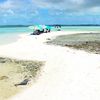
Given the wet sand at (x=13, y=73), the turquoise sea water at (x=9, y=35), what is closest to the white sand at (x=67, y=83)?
the wet sand at (x=13, y=73)

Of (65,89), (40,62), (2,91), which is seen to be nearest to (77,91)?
(65,89)

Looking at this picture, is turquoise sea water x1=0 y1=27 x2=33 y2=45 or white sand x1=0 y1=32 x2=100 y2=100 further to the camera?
turquoise sea water x1=0 y1=27 x2=33 y2=45

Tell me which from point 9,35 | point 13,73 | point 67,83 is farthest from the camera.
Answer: point 9,35

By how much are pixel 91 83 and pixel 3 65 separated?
7420mm

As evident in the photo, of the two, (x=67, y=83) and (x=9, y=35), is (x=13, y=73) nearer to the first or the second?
(x=67, y=83)

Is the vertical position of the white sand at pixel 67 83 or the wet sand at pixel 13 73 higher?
the white sand at pixel 67 83

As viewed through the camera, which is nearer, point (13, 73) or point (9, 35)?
point (13, 73)

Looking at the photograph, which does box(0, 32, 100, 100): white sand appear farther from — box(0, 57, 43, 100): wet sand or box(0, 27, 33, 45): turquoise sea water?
box(0, 27, 33, 45): turquoise sea water

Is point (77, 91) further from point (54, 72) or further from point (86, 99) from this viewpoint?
point (54, 72)

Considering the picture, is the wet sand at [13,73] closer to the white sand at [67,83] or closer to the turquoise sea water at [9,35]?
the white sand at [67,83]

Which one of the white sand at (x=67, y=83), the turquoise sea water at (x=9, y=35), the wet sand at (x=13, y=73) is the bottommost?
the turquoise sea water at (x=9, y=35)

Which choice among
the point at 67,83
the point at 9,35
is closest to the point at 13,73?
the point at 67,83

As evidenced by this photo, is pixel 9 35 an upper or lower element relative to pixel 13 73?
lower

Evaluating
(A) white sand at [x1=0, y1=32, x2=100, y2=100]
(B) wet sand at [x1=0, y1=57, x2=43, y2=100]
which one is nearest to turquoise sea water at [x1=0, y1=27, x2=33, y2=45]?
(B) wet sand at [x1=0, y1=57, x2=43, y2=100]
